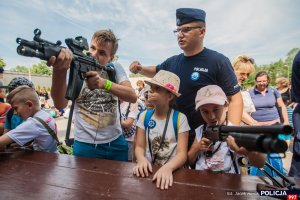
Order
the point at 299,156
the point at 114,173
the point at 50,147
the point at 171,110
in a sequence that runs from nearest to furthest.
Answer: the point at 114,173 → the point at 299,156 → the point at 171,110 → the point at 50,147

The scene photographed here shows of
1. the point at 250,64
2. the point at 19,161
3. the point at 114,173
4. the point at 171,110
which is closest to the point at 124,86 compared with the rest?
the point at 171,110

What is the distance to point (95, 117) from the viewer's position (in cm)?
206

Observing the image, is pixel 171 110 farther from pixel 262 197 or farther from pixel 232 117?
pixel 262 197

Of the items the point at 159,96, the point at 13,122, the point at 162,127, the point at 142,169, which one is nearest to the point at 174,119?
the point at 162,127

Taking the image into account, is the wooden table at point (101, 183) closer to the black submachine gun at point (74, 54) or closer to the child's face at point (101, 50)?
the black submachine gun at point (74, 54)

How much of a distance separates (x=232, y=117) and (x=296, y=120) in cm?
54

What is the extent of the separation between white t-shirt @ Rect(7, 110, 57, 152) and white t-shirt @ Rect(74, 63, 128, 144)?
27 centimetres

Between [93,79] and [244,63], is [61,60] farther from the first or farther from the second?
[244,63]

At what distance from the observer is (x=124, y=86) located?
2041 mm

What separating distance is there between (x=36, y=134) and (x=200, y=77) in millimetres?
1535

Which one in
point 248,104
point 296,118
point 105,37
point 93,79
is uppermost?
point 105,37

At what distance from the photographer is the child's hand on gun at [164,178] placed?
1.21m

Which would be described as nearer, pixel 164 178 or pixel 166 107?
pixel 164 178

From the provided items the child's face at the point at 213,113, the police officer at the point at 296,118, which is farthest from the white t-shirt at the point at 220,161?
the police officer at the point at 296,118
